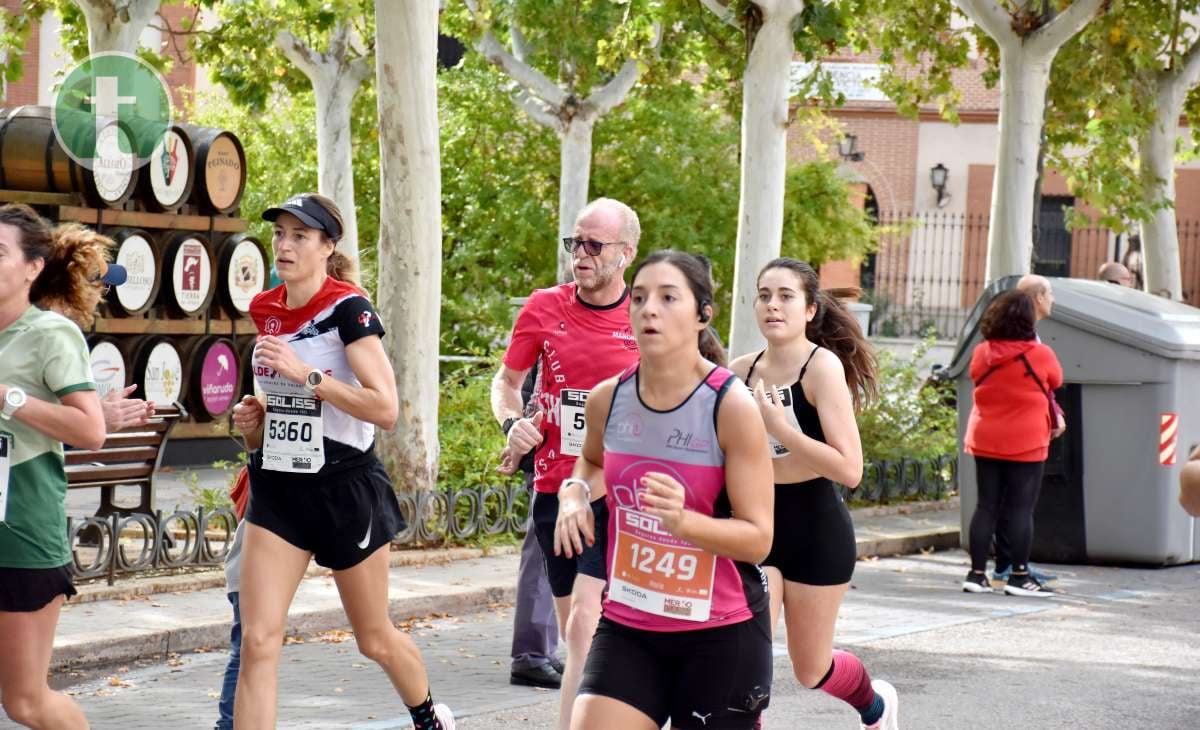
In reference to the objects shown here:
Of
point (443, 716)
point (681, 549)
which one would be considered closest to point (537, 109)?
point (443, 716)

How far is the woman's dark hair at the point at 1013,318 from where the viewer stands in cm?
1099

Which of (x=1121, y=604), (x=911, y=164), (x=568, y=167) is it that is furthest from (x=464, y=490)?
(x=911, y=164)

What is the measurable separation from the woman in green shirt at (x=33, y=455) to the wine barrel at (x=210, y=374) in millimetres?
11319

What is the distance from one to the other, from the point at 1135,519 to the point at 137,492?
7524mm

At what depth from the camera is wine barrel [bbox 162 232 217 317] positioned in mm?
16000

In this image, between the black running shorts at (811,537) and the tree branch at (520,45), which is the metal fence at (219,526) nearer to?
the black running shorts at (811,537)

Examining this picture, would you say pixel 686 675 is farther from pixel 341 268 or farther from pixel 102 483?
pixel 102 483

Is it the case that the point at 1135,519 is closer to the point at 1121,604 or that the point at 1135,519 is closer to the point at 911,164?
the point at 1121,604

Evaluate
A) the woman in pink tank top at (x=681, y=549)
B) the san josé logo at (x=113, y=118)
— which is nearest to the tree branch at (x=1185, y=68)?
the san josé logo at (x=113, y=118)

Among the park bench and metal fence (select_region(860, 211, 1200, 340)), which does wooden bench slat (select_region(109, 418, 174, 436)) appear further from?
metal fence (select_region(860, 211, 1200, 340))

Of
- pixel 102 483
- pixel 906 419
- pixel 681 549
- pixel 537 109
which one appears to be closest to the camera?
pixel 681 549

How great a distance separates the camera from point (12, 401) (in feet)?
15.4

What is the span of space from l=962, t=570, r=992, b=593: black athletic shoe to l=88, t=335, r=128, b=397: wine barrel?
7.17 meters

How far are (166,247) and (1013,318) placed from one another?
8.02 metres
